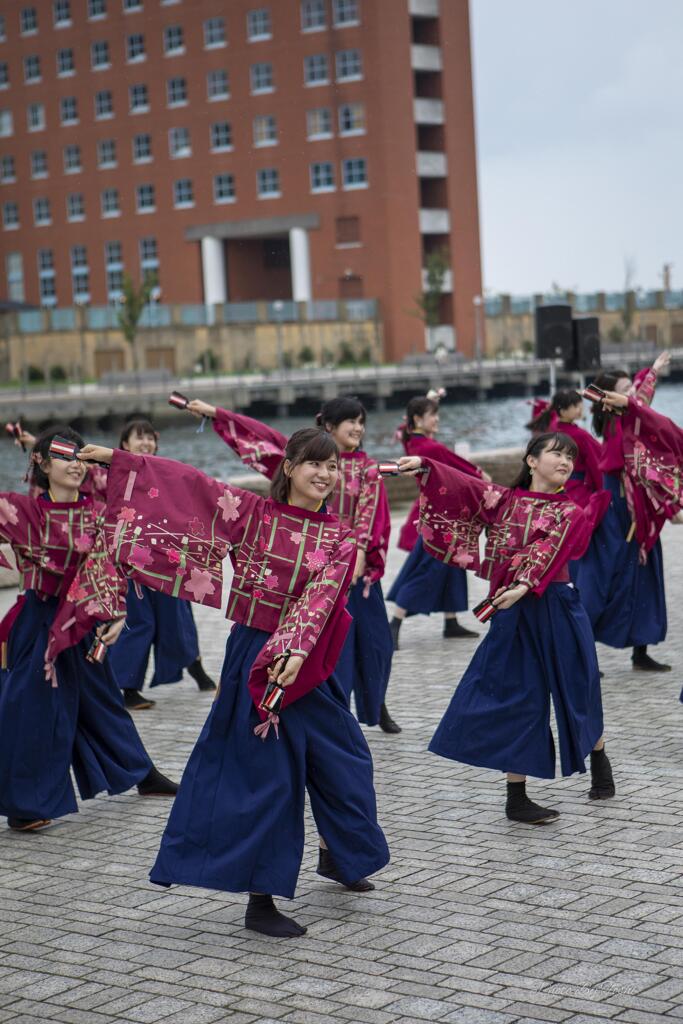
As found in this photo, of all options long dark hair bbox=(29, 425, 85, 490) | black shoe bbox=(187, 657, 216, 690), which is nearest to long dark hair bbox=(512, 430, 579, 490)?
long dark hair bbox=(29, 425, 85, 490)

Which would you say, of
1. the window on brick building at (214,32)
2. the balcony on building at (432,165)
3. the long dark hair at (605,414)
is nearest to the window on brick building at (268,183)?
the window on brick building at (214,32)

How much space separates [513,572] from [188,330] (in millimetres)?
59957

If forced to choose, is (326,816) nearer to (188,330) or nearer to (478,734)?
(478,734)

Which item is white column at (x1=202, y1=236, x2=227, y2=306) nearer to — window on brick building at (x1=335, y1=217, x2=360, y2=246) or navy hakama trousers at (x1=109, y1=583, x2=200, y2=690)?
window on brick building at (x1=335, y1=217, x2=360, y2=246)

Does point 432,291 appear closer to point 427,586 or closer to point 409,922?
point 427,586

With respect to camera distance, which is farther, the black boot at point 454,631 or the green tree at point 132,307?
the green tree at point 132,307

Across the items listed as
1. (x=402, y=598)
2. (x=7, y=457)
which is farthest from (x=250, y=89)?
(x=402, y=598)

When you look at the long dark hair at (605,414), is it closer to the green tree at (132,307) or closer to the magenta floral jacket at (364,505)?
the magenta floral jacket at (364,505)

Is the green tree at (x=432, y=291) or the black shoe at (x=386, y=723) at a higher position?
the green tree at (x=432, y=291)

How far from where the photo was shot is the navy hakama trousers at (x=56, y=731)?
6.45m

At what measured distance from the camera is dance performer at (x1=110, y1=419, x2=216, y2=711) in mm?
8891

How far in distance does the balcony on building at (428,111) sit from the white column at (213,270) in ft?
34.1

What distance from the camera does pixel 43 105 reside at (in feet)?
231

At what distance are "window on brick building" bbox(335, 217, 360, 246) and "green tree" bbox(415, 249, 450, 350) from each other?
3.46 m
